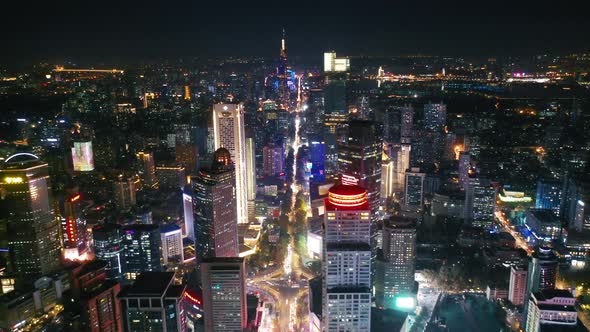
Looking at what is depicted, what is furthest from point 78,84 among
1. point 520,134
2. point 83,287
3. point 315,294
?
point 520,134

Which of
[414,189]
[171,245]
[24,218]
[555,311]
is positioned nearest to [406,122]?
[414,189]

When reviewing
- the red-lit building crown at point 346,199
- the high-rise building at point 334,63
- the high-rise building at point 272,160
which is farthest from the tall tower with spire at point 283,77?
the red-lit building crown at point 346,199

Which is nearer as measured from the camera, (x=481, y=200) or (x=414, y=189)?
(x=481, y=200)

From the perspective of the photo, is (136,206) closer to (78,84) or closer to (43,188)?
(43,188)

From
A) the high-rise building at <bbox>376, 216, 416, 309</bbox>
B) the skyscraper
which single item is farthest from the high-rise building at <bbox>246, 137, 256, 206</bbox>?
the high-rise building at <bbox>376, 216, 416, 309</bbox>

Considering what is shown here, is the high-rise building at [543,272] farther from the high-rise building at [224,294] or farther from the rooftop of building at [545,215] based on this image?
the high-rise building at [224,294]

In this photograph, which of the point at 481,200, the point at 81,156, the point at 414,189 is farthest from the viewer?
the point at 81,156

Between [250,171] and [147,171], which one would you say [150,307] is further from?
[147,171]
